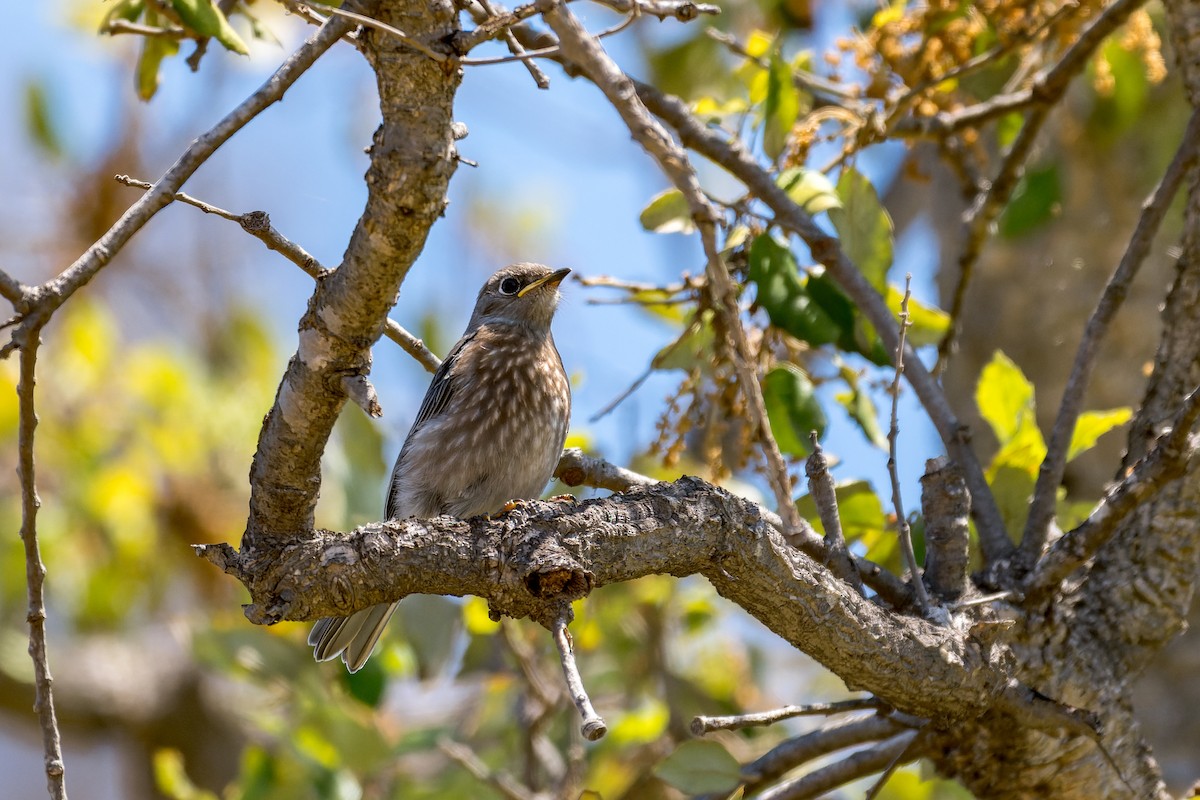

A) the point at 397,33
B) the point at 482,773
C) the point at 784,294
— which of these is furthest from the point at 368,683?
the point at 397,33

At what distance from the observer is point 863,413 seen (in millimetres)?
4086

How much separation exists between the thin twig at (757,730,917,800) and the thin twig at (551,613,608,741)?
4.58ft

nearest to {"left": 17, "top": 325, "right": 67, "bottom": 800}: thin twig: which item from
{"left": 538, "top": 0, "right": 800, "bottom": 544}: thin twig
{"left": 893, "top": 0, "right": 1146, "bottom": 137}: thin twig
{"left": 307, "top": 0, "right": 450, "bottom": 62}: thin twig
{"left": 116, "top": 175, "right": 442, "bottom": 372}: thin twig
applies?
{"left": 116, "top": 175, "right": 442, "bottom": 372}: thin twig

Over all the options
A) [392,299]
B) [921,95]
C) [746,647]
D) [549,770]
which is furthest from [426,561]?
[746,647]

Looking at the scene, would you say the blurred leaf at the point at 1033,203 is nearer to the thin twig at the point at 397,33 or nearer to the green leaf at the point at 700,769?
the green leaf at the point at 700,769

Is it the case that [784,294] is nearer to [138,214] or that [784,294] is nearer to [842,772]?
[842,772]

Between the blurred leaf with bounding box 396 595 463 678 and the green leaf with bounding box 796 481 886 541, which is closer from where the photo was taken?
the green leaf with bounding box 796 481 886 541

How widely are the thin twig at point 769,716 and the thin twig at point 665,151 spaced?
0.54 m

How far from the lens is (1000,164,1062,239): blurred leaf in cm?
→ 496

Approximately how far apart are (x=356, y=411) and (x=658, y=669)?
2.03 metres

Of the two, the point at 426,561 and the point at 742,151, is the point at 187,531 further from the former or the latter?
the point at 426,561

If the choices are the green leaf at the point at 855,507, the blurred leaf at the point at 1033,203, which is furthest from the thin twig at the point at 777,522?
the blurred leaf at the point at 1033,203

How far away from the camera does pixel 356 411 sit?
204 inches

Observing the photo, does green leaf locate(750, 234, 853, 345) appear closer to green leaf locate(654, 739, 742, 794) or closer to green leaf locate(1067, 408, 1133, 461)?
green leaf locate(1067, 408, 1133, 461)
